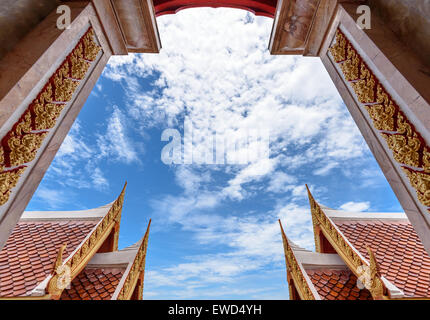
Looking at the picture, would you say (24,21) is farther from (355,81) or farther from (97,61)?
(355,81)

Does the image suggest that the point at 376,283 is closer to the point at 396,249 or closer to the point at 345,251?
the point at 345,251

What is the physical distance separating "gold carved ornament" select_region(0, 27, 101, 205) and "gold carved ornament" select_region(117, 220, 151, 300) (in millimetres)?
4091

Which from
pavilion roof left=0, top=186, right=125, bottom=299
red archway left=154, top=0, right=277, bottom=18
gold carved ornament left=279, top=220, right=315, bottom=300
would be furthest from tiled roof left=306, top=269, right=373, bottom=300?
red archway left=154, top=0, right=277, bottom=18

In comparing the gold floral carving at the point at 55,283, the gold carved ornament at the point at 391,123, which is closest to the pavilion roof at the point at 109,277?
the gold floral carving at the point at 55,283

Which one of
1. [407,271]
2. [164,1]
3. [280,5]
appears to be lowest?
[407,271]

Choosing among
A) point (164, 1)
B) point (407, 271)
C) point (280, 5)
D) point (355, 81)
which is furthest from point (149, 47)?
point (407, 271)

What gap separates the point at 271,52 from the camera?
3.07 metres

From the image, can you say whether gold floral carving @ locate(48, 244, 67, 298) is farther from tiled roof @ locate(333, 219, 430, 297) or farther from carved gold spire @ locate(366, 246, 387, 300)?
tiled roof @ locate(333, 219, 430, 297)

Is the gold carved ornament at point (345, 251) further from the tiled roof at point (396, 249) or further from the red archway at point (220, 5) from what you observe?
the red archway at point (220, 5)

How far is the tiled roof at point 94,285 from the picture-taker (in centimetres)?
434

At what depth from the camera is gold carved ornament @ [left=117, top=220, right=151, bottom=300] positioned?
459 centimetres

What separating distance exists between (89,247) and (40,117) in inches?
167

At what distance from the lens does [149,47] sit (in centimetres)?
308

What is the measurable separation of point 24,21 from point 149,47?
151 cm
